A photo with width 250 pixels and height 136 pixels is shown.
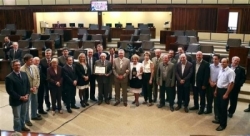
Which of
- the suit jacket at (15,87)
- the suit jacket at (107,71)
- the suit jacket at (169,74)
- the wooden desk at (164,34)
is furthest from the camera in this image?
the wooden desk at (164,34)

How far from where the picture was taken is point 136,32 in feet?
38.8

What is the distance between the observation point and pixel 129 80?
6.59 metres

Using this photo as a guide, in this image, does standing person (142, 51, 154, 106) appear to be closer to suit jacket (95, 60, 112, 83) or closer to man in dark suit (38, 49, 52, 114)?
suit jacket (95, 60, 112, 83)

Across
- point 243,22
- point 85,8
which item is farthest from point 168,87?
point 85,8

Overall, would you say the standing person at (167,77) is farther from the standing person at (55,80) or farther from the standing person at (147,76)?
the standing person at (55,80)

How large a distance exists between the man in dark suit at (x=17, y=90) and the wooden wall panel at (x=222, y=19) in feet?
36.0

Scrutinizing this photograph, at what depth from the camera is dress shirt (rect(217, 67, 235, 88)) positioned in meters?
4.91

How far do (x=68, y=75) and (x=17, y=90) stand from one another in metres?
1.47

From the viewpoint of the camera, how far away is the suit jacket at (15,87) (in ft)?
14.9

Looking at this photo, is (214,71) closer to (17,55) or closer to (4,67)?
(17,55)

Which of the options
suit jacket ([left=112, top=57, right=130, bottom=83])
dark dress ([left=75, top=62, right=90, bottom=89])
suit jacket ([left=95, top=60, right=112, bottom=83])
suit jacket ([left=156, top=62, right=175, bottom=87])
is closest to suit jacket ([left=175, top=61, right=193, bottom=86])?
suit jacket ([left=156, top=62, right=175, bottom=87])

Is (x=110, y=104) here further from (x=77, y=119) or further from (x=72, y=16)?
(x=72, y=16)

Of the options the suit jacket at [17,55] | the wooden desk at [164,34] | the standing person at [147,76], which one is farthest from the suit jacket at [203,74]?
the wooden desk at [164,34]

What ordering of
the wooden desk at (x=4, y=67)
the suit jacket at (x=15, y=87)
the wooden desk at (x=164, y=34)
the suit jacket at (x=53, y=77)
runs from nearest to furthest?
the suit jacket at (x=15, y=87) → the suit jacket at (x=53, y=77) → the wooden desk at (x=4, y=67) → the wooden desk at (x=164, y=34)
